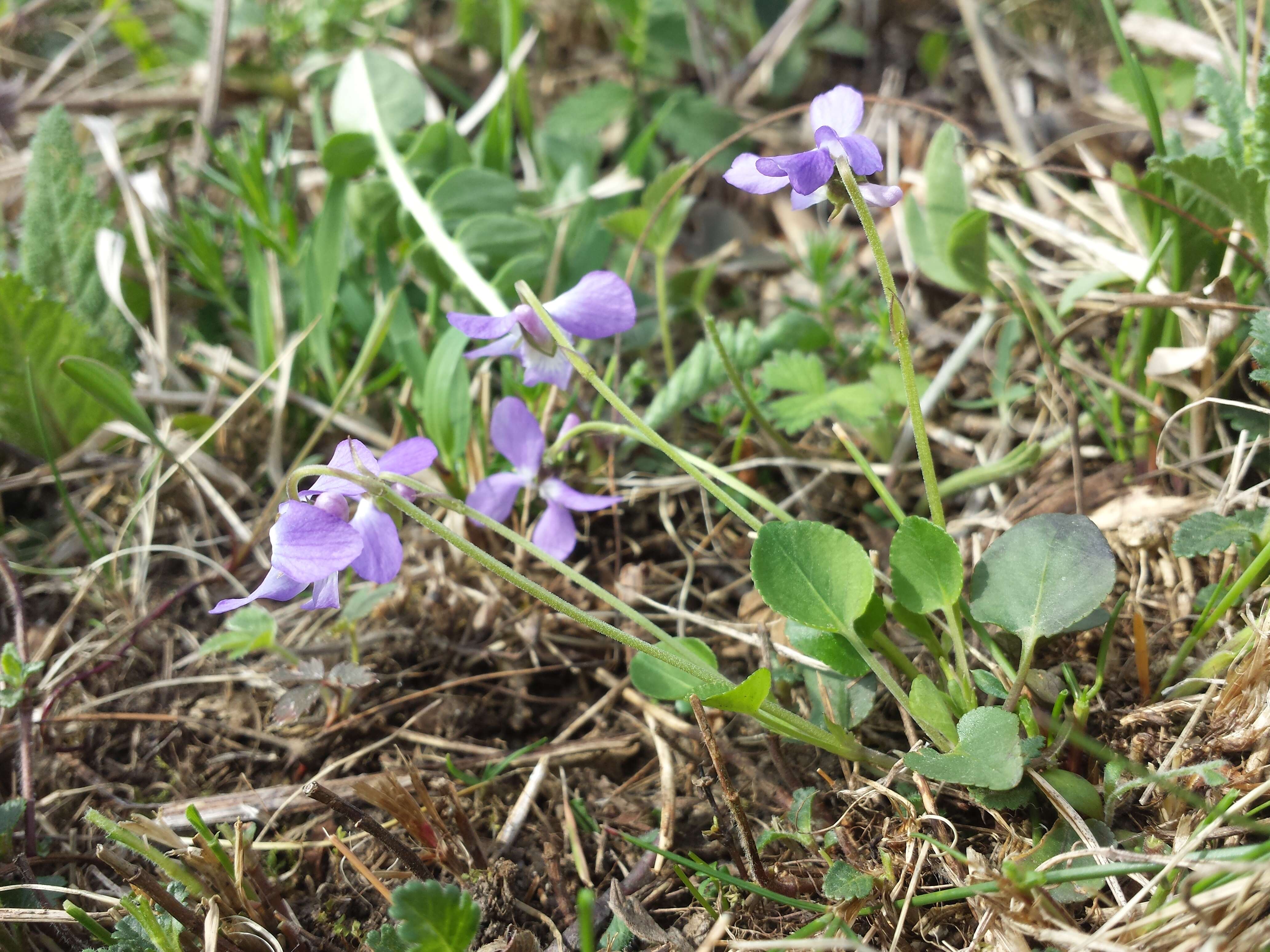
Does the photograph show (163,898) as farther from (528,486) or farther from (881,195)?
(881,195)

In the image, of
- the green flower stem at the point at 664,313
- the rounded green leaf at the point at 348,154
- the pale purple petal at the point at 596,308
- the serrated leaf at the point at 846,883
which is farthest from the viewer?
the rounded green leaf at the point at 348,154

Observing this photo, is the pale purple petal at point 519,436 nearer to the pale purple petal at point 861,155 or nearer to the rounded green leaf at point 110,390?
the pale purple petal at point 861,155

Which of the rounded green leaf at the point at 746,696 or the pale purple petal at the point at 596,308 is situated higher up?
the pale purple petal at the point at 596,308

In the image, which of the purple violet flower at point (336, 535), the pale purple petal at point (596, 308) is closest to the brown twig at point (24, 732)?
the purple violet flower at point (336, 535)

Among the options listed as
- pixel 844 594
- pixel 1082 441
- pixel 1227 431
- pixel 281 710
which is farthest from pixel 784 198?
pixel 281 710

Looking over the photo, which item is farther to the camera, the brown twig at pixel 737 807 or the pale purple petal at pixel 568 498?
the pale purple petal at pixel 568 498

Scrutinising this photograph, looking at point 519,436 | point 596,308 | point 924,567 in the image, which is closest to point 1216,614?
point 924,567
